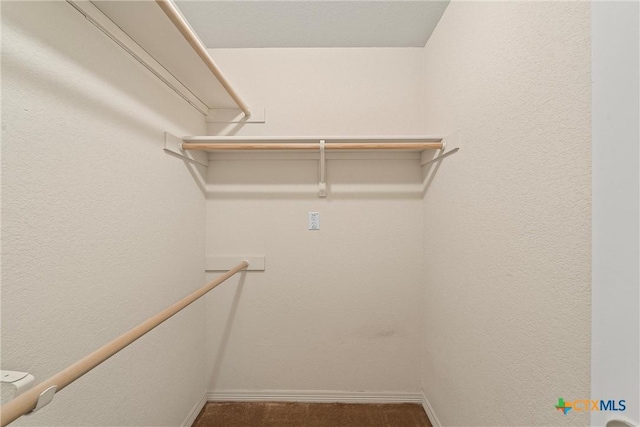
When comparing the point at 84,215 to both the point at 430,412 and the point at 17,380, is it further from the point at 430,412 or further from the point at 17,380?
the point at 430,412

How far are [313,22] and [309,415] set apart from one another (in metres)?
2.35

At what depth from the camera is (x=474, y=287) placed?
1.01 m

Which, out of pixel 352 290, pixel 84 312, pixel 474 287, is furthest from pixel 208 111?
pixel 474 287

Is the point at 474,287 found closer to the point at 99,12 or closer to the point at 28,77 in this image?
the point at 28,77

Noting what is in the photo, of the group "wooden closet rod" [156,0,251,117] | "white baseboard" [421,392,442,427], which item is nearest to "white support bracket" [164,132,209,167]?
"wooden closet rod" [156,0,251,117]

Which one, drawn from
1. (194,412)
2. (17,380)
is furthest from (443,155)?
(194,412)

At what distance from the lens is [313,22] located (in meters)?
1.38

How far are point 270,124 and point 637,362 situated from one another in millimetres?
1732

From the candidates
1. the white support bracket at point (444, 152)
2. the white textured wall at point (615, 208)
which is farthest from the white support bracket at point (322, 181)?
the white textured wall at point (615, 208)

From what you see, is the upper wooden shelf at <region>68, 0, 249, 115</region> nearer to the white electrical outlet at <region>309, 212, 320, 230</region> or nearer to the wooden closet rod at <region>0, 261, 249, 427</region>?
the white electrical outlet at <region>309, 212, 320, 230</region>

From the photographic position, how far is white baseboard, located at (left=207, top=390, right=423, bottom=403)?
1569mm

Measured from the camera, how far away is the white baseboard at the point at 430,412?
1352mm

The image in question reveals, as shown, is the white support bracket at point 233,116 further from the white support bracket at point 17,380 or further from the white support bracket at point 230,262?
the white support bracket at point 17,380

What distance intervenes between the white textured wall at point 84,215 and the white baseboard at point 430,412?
56.7 inches
